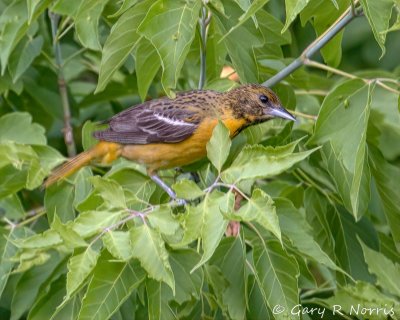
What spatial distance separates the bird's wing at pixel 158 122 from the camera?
4.97 m

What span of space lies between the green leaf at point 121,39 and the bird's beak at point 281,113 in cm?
88

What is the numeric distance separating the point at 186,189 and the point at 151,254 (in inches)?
Answer: 10.4

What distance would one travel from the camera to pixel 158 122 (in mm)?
5070

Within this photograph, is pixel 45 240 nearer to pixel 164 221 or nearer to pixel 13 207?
pixel 164 221

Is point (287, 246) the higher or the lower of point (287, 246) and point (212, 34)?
the lower

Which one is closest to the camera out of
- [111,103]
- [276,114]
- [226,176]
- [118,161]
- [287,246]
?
[226,176]

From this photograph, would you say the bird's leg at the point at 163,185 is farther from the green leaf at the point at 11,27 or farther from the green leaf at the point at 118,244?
the green leaf at the point at 11,27

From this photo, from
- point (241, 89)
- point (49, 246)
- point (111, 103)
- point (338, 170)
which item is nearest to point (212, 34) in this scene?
point (241, 89)

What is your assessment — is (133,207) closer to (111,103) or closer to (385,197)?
(385,197)

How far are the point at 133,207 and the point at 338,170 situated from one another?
0.87 meters

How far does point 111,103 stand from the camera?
5.99 m

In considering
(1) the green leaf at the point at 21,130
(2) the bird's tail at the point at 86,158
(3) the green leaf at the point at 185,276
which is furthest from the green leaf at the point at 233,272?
(1) the green leaf at the point at 21,130

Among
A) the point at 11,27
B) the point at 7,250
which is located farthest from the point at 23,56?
the point at 7,250

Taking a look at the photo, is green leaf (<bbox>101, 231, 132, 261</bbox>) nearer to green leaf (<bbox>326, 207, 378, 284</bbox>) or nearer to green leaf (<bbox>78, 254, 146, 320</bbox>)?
green leaf (<bbox>78, 254, 146, 320</bbox>)
